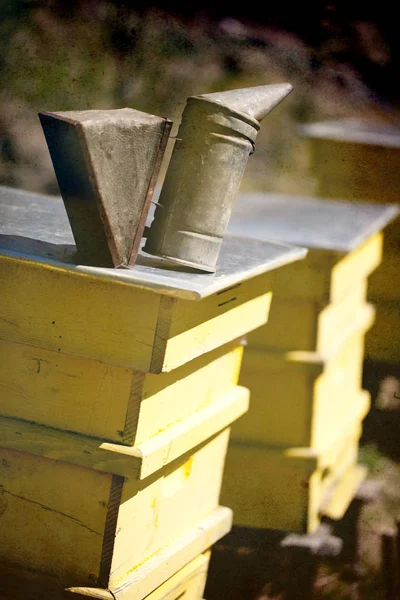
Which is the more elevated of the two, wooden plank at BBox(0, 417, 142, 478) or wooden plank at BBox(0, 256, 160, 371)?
wooden plank at BBox(0, 256, 160, 371)

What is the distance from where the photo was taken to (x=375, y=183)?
10.7ft

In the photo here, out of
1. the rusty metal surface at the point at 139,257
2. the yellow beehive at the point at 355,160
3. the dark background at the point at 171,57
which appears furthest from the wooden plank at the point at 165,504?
the yellow beehive at the point at 355,160

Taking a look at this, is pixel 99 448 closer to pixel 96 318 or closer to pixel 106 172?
pixel 96 318

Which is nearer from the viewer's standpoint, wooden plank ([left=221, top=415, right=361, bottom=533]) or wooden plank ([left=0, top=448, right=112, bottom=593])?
wooden plank ([left=0, top=448, right=112, bottom=593])

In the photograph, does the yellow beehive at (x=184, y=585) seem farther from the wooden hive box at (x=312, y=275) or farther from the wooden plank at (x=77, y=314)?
the wooden hive box at (x=312, y=275)

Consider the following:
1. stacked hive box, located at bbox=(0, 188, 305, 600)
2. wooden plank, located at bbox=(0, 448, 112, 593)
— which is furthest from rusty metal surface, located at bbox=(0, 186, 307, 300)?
wooden plank, located at bbox=(0, 448, 112, 593)

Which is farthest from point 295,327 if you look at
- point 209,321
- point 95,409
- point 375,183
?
point 375,183

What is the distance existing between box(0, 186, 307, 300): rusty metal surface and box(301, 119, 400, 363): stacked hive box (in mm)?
1372

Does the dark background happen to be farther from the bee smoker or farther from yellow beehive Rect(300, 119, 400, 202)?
the bee smoker

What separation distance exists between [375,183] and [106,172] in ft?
7.44

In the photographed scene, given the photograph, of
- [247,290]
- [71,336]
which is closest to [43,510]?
[71,336]

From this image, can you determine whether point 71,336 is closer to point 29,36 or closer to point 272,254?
point 272,254

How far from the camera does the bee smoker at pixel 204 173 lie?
55.7 inches

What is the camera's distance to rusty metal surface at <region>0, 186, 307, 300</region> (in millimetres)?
1271
